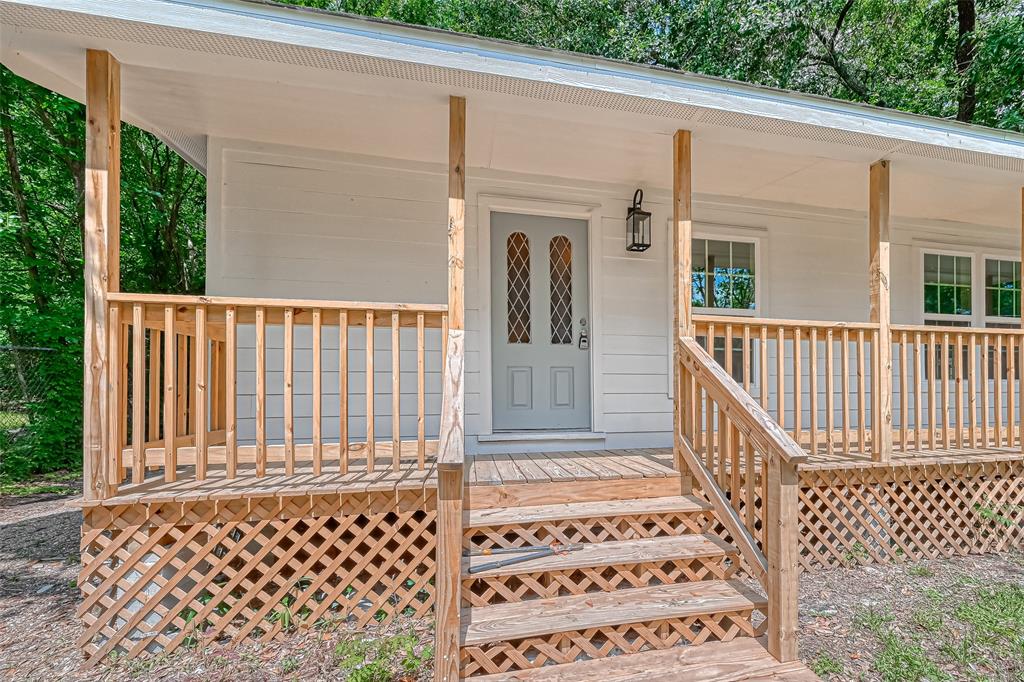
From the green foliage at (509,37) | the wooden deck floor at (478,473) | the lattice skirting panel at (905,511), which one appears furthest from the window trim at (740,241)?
the green foliage at (509,37)

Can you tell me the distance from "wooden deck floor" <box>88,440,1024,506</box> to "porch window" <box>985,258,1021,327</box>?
94.8 inches

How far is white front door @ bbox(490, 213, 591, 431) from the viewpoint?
14.2 ft

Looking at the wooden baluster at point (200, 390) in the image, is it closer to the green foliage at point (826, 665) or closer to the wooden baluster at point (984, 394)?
the green foliage at point (826, 665)

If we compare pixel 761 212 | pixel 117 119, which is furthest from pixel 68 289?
pixel 761 212

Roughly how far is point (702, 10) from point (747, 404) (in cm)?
863

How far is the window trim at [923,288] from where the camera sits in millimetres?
5352

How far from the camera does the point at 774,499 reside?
2.29 meters

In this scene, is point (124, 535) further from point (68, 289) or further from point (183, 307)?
point (68, 289)

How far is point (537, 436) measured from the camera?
13.9ft

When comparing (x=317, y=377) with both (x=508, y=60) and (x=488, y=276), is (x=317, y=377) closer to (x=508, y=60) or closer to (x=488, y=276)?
(x=488, y=276)

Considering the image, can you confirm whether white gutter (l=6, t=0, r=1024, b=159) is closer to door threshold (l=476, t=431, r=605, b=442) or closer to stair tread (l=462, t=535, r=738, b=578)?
stair tread (l=462, t=535, r=738, b=578)

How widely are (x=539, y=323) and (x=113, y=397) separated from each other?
2951 mm

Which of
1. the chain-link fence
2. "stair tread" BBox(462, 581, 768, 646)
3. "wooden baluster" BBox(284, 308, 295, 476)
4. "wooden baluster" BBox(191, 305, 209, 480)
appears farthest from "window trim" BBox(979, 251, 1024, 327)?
the chain-link fence

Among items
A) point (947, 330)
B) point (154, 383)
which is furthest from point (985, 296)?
point (154, 383)
